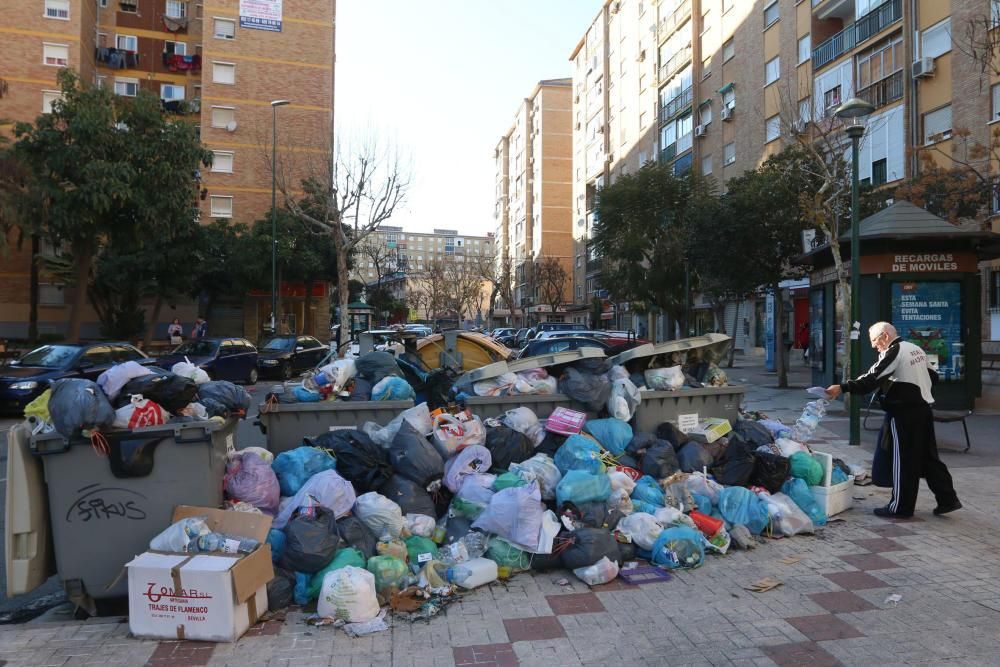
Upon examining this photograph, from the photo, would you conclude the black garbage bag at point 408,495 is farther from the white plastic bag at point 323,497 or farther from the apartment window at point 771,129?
the apartment window at point 771,129

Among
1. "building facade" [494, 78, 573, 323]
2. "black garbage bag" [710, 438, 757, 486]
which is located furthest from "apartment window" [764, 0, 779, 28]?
"building facade" [494, 78, 573, 323]

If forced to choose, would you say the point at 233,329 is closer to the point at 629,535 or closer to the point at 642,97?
the point at 642,97

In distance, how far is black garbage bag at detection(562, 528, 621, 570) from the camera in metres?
4.48

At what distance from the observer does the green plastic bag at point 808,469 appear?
5746 mm

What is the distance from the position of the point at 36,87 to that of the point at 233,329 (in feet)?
46.6

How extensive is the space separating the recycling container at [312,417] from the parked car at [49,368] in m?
7.01

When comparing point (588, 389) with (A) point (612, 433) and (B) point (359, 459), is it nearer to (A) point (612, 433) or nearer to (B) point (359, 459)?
(A) point (612, 433)

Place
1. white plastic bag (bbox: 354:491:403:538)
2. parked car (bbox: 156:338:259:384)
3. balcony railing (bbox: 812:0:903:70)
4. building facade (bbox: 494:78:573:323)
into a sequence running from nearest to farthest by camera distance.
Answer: white plastic bag (bbox: 354:491:403:538), parked car (bbox: 156:338:259:384), balcony railing (bbox: 812:0:903:70), building facade (bbox: 494:78:573:323)

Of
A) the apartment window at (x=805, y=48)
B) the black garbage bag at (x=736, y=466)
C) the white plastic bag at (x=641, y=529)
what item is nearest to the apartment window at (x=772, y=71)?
the apartment window at (x=805, y=48)

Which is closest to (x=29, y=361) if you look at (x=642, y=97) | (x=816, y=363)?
(x=816, y=363)

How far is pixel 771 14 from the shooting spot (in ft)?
105

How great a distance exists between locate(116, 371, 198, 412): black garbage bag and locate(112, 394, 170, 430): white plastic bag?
2.3 inches

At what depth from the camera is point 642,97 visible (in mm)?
48156

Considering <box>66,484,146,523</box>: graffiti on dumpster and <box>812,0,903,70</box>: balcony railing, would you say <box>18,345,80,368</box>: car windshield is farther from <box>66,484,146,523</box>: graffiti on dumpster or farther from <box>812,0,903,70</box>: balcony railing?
<box>812,0,903,70</box>: balcony railing
